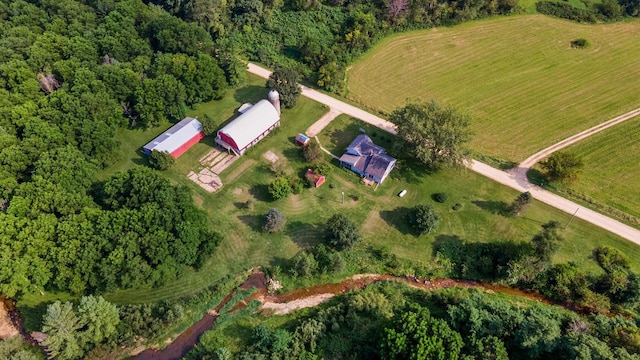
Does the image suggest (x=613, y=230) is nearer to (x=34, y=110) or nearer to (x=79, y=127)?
(x=79, y=127)

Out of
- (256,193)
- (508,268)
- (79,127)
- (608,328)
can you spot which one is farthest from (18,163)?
(608,328)

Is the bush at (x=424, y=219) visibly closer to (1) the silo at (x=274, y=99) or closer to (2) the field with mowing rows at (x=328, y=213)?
(2) the field with mowing rows at (x=328, y=213)

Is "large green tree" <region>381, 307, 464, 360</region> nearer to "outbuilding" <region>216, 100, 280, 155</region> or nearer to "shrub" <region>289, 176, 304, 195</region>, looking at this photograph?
"shrub" <region>289, 176, 304, 195</region>

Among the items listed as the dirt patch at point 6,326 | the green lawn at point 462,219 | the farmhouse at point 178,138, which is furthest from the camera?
the farmhouse at point 178,138

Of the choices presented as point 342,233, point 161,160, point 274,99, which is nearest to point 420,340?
point 342,233

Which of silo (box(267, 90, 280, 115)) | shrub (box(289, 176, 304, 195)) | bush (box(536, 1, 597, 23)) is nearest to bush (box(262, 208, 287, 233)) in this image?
shrub (box(289, 176, 304, 195))

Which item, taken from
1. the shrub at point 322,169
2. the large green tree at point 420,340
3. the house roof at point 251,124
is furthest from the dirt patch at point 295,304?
the house roof at point 251,124
